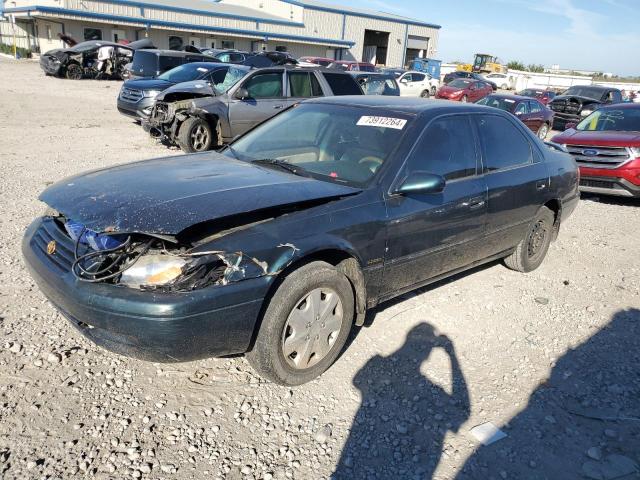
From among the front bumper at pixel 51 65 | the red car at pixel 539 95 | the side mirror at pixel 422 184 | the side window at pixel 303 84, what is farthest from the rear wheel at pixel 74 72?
the side mirror at pixel 422 184

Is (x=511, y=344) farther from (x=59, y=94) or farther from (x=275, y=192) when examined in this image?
(x=59, y=94)

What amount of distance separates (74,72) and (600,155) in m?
23.1

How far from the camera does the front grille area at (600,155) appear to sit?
27.3ft

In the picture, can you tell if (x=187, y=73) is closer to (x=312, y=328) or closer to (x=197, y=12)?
(x=312, y=328)

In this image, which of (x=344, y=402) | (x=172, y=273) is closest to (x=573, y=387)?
(x=344, y=402)

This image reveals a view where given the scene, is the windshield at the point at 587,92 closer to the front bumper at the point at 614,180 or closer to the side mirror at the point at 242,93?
the front bumper at the point at 614,180

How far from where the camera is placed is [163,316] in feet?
8.32

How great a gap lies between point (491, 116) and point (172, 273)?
10.4 ft

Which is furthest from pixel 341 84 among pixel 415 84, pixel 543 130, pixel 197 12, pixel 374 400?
pixel 197 12

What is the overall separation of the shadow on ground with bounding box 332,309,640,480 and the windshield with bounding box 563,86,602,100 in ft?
64.8

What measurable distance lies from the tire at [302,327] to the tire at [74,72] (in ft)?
81.6

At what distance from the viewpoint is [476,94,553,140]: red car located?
52.3ft

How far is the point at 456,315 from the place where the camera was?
4223 millimetres

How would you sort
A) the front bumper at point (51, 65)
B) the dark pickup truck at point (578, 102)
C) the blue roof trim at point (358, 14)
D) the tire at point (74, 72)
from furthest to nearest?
the blue roof trim at point (358, 14)
the tire at point (74, 72)
the front bumper at point (51, 65)
the dark pickup truck at point (578, 102)
